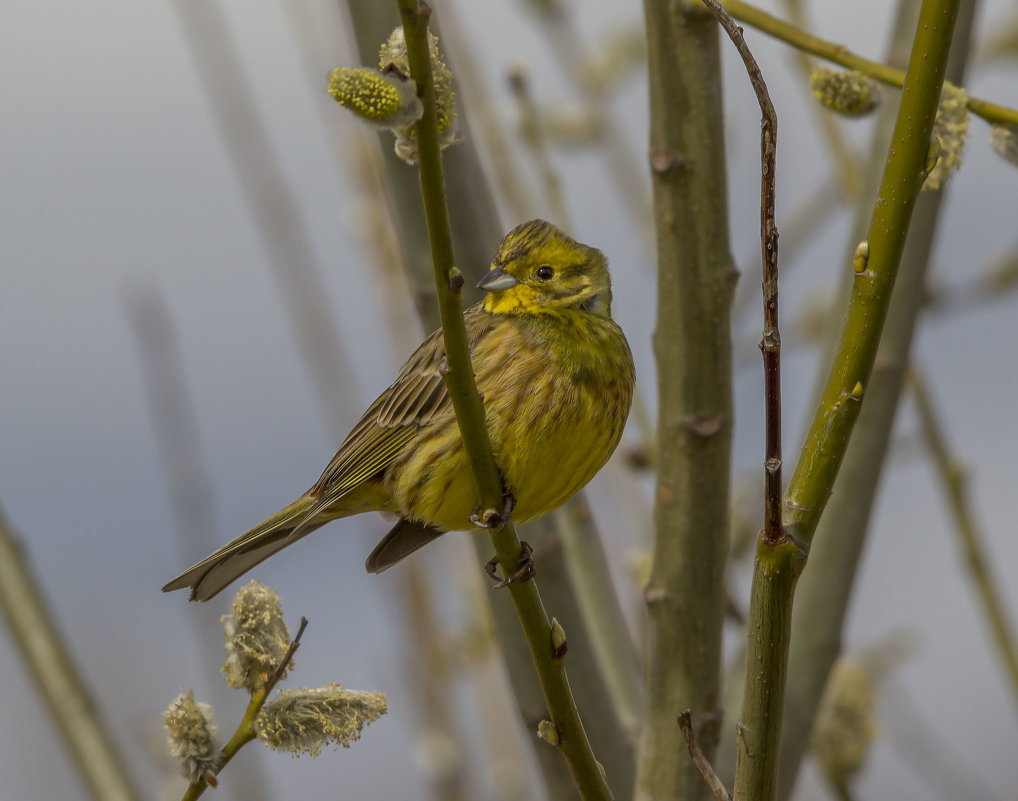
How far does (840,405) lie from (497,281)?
155 cm

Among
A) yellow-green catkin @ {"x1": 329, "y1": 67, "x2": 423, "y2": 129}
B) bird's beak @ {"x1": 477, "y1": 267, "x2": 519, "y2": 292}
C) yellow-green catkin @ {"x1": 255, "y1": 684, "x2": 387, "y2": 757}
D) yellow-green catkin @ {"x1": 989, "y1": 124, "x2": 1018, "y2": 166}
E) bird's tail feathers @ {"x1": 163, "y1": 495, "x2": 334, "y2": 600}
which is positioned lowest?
yellow-green catkin @ {"x1": 255, "y1": 684, "x2": 387, "y2": 757}

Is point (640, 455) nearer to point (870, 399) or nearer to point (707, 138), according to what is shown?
point (870, 399)

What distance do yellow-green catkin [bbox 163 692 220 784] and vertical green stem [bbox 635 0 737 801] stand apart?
1.43 meters

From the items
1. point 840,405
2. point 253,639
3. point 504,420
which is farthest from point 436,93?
point 504,420

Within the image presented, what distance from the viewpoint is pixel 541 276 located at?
371cm

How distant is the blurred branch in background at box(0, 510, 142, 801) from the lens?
269 centimetres

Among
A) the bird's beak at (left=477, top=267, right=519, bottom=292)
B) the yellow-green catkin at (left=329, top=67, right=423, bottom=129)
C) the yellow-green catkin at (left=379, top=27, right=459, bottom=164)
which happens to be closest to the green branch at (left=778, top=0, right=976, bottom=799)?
the bird's beak at (left=477, top=267, right=519, bottom=292)

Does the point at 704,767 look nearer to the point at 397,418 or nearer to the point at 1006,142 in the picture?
the point at 1006,142

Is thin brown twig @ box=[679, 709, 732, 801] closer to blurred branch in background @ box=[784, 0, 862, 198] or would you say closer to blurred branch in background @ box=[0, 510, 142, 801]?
blurred branch in background @ box=[0, 510, 142, 801]

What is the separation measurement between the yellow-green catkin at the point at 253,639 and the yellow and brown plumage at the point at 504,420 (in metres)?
0.96

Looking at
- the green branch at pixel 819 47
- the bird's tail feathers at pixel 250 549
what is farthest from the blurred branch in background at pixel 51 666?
the green branch at pixel 819 47

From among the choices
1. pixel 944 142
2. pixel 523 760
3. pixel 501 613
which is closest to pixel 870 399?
pixel 944 142

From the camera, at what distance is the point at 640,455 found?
4.34 metres

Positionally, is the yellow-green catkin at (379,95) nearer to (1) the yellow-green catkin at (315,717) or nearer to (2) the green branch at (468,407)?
(2) the green branch at (468,407)
